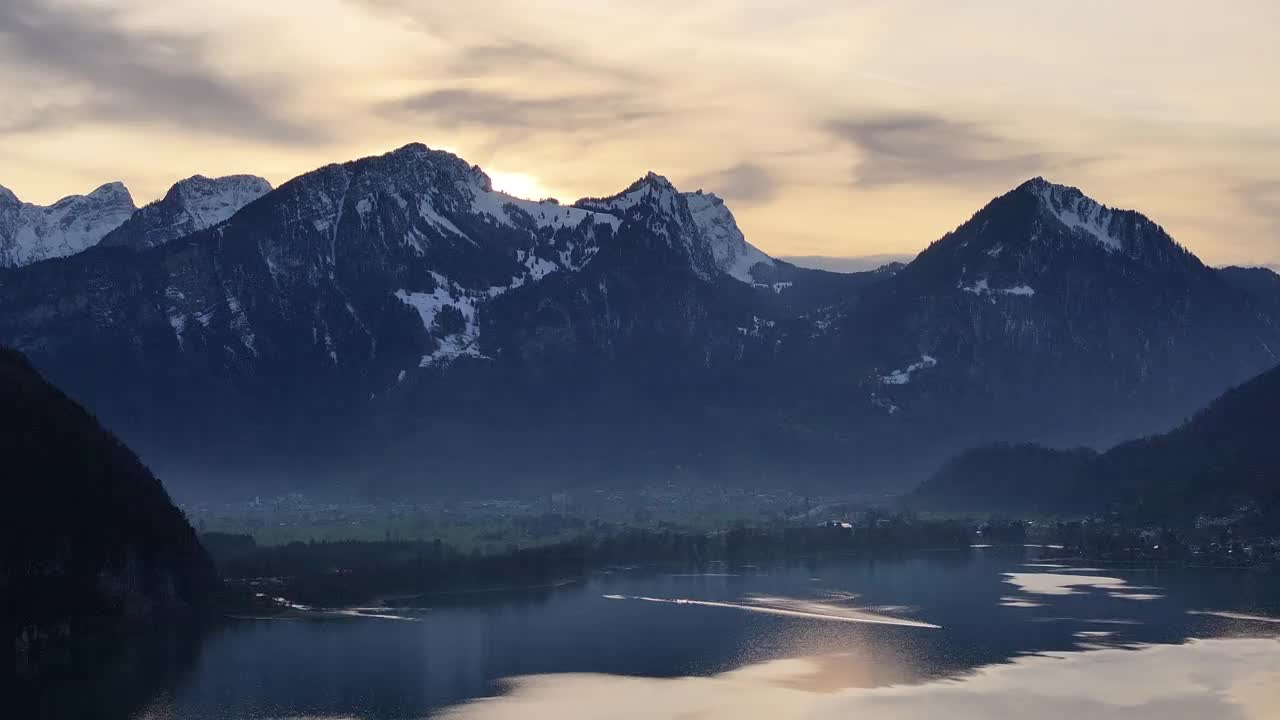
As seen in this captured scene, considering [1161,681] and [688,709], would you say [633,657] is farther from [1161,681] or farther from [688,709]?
[1161,681]

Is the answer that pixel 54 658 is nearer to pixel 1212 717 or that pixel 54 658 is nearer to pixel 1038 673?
pixel 1038 673

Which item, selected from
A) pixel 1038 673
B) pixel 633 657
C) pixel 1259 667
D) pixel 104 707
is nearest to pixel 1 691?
pixel 104 707

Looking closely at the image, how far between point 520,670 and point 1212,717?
66.3m

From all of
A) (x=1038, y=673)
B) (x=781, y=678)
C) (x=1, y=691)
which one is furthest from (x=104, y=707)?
(x=1038, y=673)

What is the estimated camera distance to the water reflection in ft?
549

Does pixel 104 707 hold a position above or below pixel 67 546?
below

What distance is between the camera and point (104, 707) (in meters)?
168

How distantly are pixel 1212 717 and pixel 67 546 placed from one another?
113082mm

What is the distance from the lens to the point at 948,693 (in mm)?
176625

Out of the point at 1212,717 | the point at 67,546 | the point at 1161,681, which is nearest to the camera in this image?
the point at 1212,717

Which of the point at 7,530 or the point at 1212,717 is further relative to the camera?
the point at 7,530

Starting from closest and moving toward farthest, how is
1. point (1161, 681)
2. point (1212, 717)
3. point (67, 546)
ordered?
point (1212, 717) → point (1161, 681) → point (67, 546)

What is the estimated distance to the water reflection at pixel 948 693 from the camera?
167250 mm

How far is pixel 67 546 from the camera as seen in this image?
198m
